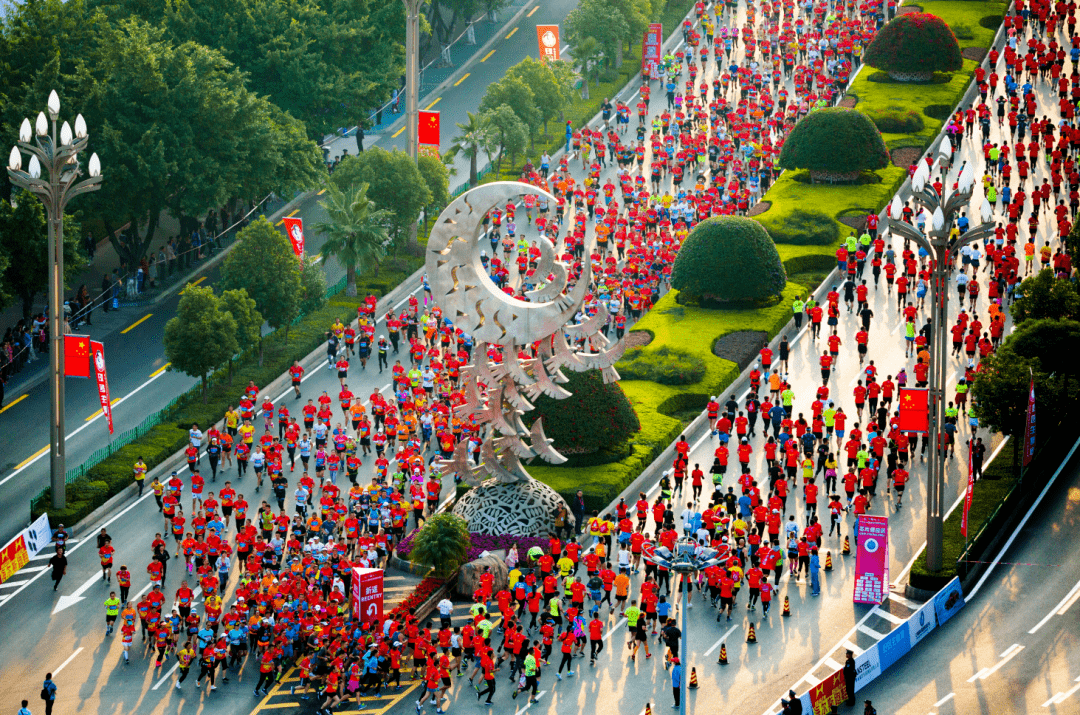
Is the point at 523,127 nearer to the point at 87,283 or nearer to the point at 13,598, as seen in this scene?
the point at 87,283

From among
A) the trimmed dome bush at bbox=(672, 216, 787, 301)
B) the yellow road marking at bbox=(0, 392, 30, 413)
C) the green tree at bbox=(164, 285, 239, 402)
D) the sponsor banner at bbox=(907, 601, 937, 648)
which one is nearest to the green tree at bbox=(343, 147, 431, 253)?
the green tree at bbox=(164, 285, 239, 402)

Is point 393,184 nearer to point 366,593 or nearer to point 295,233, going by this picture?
point 295,233

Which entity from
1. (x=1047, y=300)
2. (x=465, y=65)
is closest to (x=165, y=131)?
(x=465, y=65)

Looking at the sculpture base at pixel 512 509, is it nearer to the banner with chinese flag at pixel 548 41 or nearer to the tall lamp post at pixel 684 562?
the tall lamp post at pixel 684 562

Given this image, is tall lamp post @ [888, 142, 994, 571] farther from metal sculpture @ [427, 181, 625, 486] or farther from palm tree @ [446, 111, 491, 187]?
palm tree @ [446, 111, 491, 187]

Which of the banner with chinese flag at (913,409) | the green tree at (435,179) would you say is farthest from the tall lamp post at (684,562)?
the green tree at (435,179)

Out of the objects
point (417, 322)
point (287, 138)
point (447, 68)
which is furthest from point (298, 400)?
point (447, 68)
